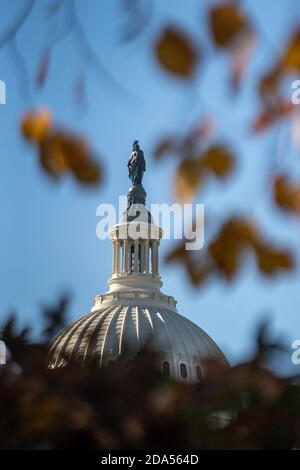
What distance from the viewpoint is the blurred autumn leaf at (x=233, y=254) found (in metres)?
4.17

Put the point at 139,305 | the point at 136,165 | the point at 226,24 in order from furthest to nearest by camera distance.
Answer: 1. the point at 136,165
2. the point at 139,305
3. the point at 226,24

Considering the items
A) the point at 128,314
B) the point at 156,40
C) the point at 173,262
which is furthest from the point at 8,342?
the point at 128,314

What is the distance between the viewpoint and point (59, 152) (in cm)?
484

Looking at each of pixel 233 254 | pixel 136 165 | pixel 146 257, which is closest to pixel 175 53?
pixel 233 254

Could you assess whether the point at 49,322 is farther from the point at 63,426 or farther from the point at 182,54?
the point at 182,54

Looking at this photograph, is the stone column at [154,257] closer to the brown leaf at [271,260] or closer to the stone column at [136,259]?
the stone column at [136,259]

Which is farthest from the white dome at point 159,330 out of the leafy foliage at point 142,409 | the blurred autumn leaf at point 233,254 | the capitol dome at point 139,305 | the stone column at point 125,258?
the blurred autumn leaf at point 233,254

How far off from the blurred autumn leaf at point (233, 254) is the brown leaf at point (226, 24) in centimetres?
75

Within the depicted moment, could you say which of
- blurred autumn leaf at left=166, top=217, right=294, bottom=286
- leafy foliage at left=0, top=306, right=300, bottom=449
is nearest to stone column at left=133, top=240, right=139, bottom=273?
leafy foliage at left=0, top=306, right=300, bottom=449

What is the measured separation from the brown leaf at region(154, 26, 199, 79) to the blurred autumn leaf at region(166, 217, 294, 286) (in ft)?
2.18

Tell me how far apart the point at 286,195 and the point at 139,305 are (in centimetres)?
10257

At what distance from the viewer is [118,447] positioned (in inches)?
210

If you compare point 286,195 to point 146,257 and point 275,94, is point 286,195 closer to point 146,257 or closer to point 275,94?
point 275,94
